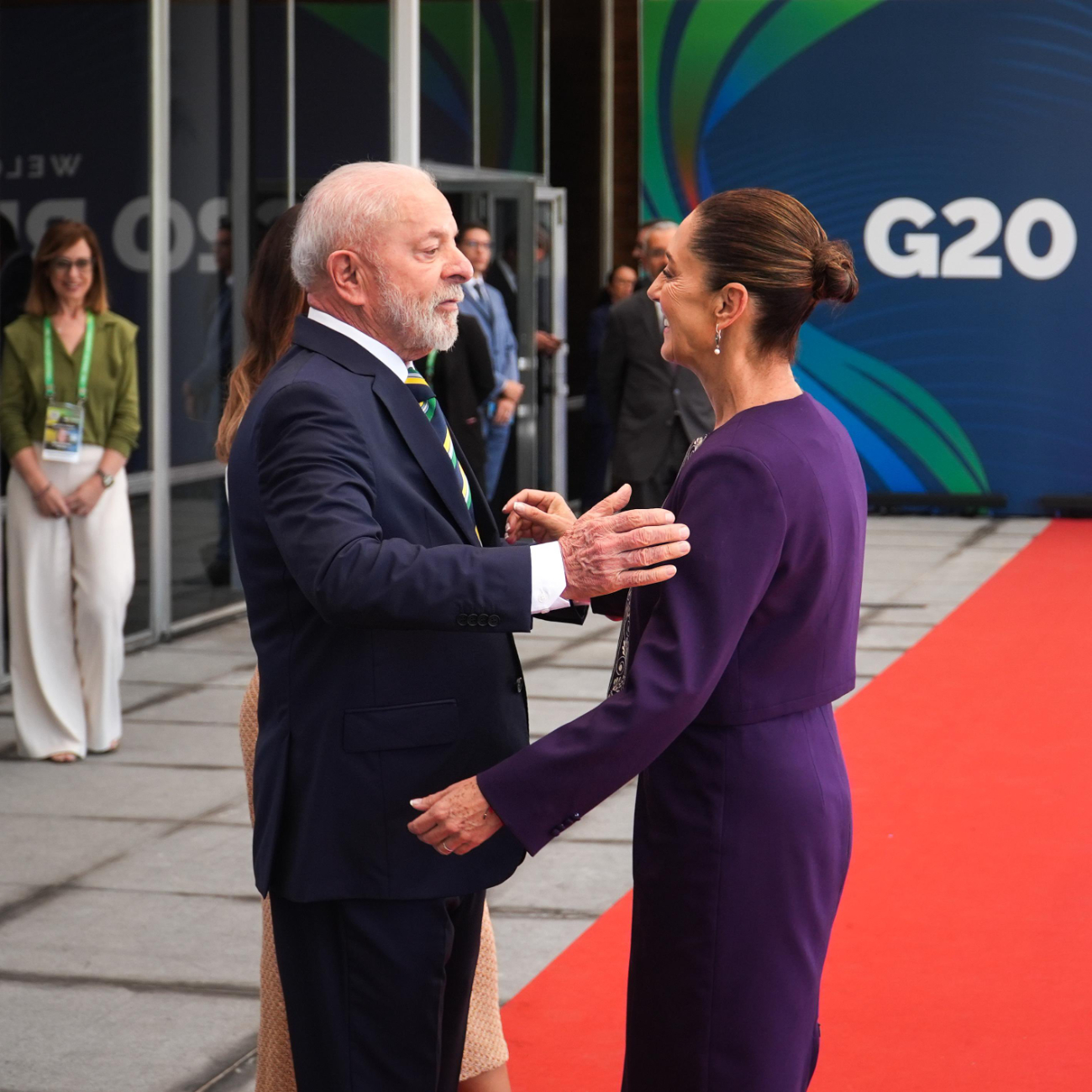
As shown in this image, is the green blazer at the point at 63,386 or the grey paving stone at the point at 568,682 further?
the grey paving stone at the point at 568,682

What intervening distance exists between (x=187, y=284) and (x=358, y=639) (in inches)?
237

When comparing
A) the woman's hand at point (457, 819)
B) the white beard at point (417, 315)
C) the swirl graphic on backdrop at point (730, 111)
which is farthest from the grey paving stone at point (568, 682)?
the swirl graphic on backdrop at point (730, 111)

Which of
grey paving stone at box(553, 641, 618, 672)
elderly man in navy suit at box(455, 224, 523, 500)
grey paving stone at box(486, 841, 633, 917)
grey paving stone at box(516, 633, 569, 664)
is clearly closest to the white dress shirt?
grey paving stone at box(486, 841, 633, 917)

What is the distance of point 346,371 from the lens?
204cm

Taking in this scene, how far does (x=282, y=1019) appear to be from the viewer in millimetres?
2666

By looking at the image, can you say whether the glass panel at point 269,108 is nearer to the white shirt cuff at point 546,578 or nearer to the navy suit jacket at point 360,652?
the navy suit jacket at point 360,652

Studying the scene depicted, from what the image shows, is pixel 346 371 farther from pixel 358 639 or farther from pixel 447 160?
pixel 447 160

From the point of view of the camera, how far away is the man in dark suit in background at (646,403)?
7.68 meters

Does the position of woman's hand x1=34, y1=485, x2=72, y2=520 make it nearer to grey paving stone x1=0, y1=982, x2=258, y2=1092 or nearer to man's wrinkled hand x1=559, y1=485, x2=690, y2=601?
grey paving stone x1=0, y1=982, x2=258, y2=1092

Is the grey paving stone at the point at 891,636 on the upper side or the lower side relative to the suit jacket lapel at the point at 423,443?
lower

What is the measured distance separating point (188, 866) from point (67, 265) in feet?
7.28

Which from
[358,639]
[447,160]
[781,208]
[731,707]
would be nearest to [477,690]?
[358,639]

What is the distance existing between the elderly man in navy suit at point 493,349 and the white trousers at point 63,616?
302 centimetres

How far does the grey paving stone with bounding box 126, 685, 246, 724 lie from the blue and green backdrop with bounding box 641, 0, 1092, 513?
23.4 feet
